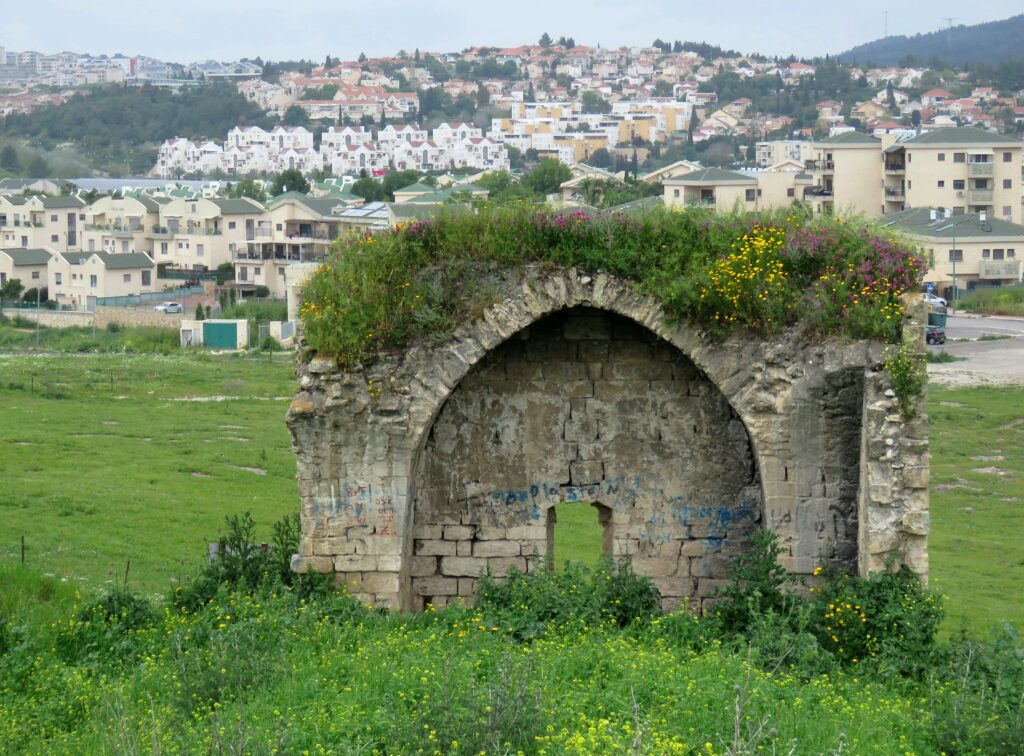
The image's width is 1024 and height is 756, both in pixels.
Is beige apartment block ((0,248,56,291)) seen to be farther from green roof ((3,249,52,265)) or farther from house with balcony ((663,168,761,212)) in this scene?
house with balcony ((663,168,761,212))

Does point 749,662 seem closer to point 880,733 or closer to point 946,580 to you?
point 880,733

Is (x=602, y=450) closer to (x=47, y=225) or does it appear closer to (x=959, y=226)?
(x=959, y=226)

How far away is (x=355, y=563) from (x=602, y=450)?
2.47 meters

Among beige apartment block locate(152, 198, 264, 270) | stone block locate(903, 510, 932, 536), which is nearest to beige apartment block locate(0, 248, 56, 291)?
beige apartment block locate(152, 198, 264, 270)

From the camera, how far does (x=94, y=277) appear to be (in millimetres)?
64250

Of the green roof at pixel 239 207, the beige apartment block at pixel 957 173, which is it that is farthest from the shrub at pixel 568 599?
the green roof at pixel 239 207

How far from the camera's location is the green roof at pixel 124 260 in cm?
6438

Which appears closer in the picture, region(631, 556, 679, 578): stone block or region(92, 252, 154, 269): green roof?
region(631, 556, 679, 578): stone block

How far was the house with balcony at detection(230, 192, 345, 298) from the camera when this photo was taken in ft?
222

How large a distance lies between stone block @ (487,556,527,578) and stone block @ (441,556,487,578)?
7cm

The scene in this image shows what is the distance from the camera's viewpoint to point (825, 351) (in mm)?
11297

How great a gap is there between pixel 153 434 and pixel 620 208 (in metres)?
16.6

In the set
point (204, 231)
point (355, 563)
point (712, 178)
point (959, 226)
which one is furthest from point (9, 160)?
point (355, 563)

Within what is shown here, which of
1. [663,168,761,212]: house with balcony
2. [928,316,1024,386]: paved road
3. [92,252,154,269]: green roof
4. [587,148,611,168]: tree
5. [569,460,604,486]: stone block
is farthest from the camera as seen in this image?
[587,148,611,168]: tree
